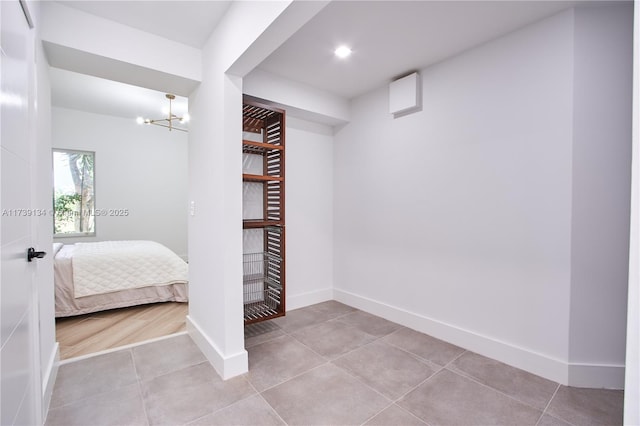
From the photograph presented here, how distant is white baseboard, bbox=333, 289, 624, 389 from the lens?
1.83 meters

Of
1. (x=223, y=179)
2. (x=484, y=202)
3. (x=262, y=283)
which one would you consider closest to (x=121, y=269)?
(x=262, y=283)

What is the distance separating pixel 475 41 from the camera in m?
2.21

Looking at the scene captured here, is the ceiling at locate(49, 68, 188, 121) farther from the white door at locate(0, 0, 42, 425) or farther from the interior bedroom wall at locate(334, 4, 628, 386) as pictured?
the interior bedroom wall at locate(334, 4, 628, 386)

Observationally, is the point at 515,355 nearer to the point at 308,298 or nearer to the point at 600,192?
the point at 600,192

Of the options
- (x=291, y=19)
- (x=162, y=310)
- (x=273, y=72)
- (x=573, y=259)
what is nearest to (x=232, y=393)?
(x=162, y=310)

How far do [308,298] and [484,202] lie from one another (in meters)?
2.05

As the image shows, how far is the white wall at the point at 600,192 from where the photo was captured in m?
1.77

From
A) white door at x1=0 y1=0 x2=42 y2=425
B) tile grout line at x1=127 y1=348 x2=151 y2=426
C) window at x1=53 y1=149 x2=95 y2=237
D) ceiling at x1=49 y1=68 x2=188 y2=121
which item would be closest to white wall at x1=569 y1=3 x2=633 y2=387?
tile grout line at x1=127 y1=348 x2=151 y2=426

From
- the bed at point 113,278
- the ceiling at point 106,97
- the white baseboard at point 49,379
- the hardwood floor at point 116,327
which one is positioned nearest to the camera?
the white baseboard at point 49,379

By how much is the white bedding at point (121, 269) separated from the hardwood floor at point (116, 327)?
25 centimetres

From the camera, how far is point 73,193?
15.7 ft

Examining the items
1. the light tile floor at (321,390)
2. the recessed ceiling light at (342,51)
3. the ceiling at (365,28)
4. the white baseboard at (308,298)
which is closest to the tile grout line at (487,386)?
the light tile floor at (321,390)

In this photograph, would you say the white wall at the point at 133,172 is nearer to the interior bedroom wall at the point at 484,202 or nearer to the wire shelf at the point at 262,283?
the wire shelf at the point at 262,283

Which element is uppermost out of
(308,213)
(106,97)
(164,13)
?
(106,97)
